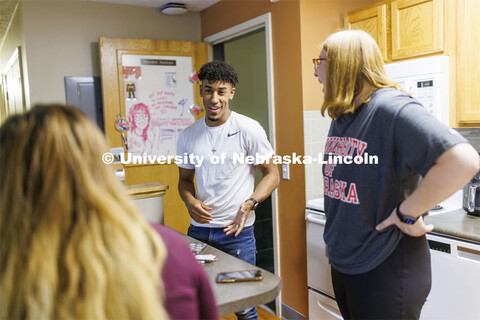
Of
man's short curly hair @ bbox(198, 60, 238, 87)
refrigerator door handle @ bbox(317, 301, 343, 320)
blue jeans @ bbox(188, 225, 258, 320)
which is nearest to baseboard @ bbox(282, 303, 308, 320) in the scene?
refrigerator door handle @ bbox(317, 301, 343, 320)

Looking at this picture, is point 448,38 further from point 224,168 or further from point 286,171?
point 224,168

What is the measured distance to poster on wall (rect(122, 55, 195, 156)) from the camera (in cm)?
353

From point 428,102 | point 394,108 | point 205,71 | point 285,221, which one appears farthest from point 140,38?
point 394,108

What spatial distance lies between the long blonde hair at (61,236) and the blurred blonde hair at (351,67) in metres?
0.87

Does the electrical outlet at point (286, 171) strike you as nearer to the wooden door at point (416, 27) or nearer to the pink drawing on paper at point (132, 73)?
the wooden door at point (416, 27)

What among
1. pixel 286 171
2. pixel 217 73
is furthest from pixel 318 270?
pixel 217 73

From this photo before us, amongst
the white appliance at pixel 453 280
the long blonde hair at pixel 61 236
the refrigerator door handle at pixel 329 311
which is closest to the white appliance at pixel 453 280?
the white appliance at pixel 453 280

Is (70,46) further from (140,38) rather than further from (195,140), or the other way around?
(195,140)

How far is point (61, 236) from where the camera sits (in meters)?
0.67

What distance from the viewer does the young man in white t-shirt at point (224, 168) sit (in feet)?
6.81

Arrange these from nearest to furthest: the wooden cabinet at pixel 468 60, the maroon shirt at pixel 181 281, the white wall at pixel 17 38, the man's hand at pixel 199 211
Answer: the maroon shirt at pixel 181 281, the man's hand at pixel 199 211, the wooden cabinet at pixel 468 60, the white wall at pixel 17 38

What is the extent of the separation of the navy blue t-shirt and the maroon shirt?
0.63 m

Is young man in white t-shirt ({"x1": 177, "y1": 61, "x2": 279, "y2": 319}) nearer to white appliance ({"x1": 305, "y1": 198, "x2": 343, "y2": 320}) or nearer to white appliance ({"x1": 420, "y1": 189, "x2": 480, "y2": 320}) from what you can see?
white appliance ({"x1": 305, "y1": 198, "x2": 343, "y2": 320})

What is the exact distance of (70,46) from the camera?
3414mm
